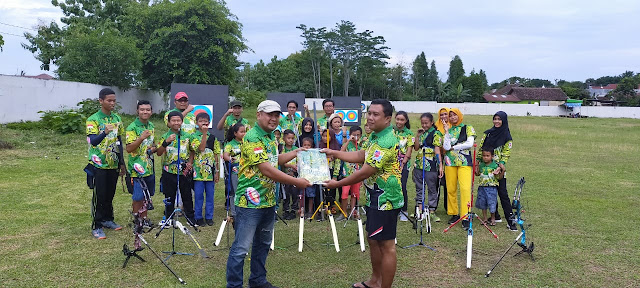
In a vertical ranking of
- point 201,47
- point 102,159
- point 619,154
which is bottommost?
point 619,154

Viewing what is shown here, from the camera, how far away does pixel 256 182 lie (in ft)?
13.9

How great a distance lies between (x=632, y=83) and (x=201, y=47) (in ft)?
199

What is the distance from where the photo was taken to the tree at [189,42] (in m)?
25.7

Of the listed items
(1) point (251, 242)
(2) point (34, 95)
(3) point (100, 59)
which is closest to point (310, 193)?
(1) point (251, 242)

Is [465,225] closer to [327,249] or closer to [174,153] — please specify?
[327,249]

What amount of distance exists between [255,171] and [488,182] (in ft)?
14.5

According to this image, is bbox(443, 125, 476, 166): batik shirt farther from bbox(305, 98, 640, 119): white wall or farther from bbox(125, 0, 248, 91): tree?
bbox(305, 98, 640, 119): white wall

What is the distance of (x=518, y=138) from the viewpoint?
75.6ft

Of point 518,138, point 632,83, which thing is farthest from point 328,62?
point 632,83

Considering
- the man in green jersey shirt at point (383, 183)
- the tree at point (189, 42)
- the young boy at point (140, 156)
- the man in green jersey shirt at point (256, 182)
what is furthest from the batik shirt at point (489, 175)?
the tree at point (189, 42)

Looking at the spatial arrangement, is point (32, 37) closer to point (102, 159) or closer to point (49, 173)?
point (49, 173)

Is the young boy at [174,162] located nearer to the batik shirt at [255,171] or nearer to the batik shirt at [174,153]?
the batik shirt at [174,153]

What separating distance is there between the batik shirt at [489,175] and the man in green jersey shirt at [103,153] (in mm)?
5419

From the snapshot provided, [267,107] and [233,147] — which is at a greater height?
[267,107]
